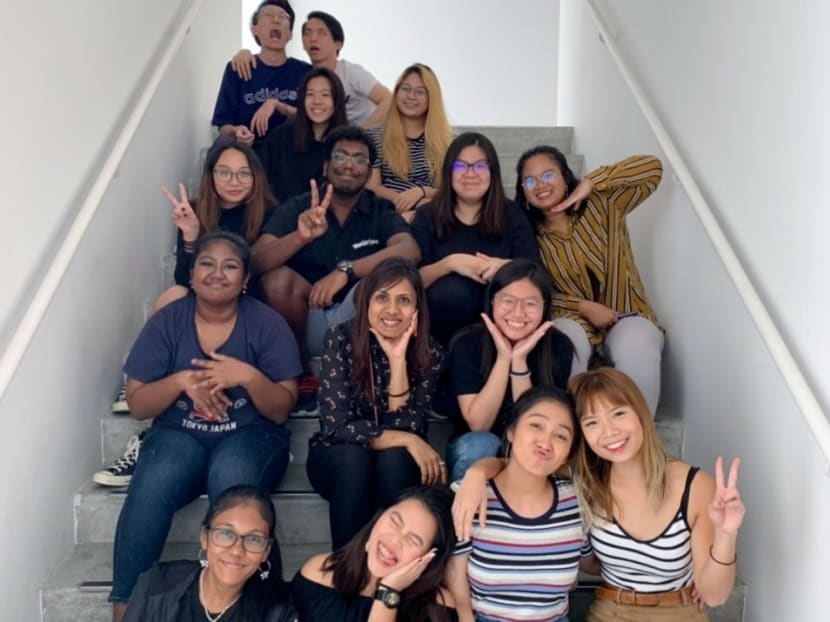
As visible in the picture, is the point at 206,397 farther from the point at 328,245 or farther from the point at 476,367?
the point at 328,245

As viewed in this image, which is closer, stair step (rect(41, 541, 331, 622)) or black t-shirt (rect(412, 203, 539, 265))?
stair step (rect(41, 541, 331, 622))

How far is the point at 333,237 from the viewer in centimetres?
303

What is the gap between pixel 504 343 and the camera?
2.36m

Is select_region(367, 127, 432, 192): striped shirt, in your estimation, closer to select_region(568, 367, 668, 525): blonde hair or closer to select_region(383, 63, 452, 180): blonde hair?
select_region(383, 63, 452, 180): blonde hair

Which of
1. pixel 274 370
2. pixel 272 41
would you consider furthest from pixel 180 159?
pixel 274 370

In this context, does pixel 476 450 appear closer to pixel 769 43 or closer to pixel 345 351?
pixel 345 351

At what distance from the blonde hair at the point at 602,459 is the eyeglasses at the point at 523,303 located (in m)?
0.33

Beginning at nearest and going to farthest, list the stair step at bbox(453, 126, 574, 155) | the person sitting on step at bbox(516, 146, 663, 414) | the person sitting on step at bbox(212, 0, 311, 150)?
the person sitting on step at bbox(516, 146, 663, 414) < the person sitting on step at bbox(212, 0, 311, 150) < the stair step at bbox(453, 126, 574, 155)

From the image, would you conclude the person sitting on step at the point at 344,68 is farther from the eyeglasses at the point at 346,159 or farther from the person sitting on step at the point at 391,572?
the person sitting on step at the point at 391,572

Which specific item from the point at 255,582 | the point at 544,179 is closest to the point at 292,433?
the point at 255,582

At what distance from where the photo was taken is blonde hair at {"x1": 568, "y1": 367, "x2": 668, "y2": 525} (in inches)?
78.4

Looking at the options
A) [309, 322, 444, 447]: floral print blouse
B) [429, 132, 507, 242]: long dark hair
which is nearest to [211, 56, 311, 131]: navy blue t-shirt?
[429, 132, 507, 242]: long dark hair

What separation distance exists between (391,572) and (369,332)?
2.19 feet

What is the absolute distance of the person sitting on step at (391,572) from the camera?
1.92m
